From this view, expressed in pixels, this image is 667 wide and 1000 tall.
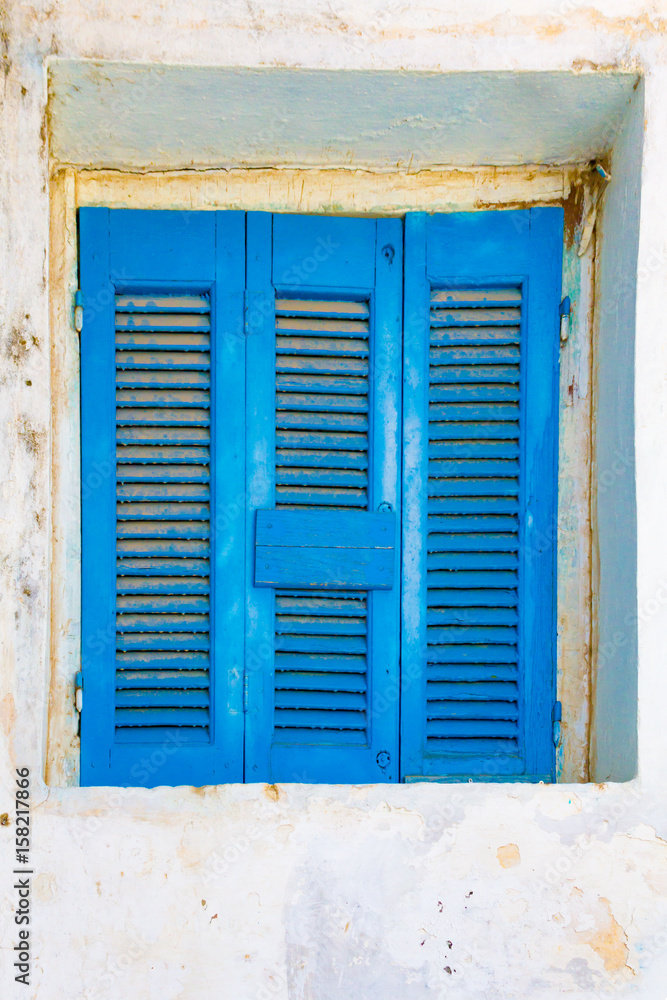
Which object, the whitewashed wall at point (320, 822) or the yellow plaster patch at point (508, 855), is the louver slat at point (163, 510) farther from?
the yellow plaster patch at point (508, 855)

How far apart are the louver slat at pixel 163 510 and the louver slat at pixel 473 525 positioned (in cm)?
65

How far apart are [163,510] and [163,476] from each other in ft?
0.32

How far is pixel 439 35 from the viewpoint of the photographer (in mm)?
1671

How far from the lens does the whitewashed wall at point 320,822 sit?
158cm

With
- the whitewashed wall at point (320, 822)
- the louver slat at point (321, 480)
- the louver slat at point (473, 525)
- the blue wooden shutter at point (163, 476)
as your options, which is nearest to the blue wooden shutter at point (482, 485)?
the louver slat at point (473, 525)

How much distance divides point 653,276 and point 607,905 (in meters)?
1.55

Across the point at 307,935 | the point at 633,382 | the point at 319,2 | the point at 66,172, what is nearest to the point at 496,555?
the point at 633,382

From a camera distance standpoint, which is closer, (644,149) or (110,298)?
(644,149)

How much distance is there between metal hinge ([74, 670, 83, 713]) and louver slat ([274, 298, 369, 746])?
1.75 feet

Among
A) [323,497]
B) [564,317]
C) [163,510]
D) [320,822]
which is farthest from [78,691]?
[564,317]

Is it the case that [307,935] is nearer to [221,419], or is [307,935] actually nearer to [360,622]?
[360,622]

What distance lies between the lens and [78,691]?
1831 millimetres

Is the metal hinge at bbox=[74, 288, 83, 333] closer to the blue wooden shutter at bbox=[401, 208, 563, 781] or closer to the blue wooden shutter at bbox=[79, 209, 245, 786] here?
the blue wooden shutter at bbox=[79, 209, 245, 786]

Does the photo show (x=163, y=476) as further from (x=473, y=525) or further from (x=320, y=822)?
(x=320, y=822)
